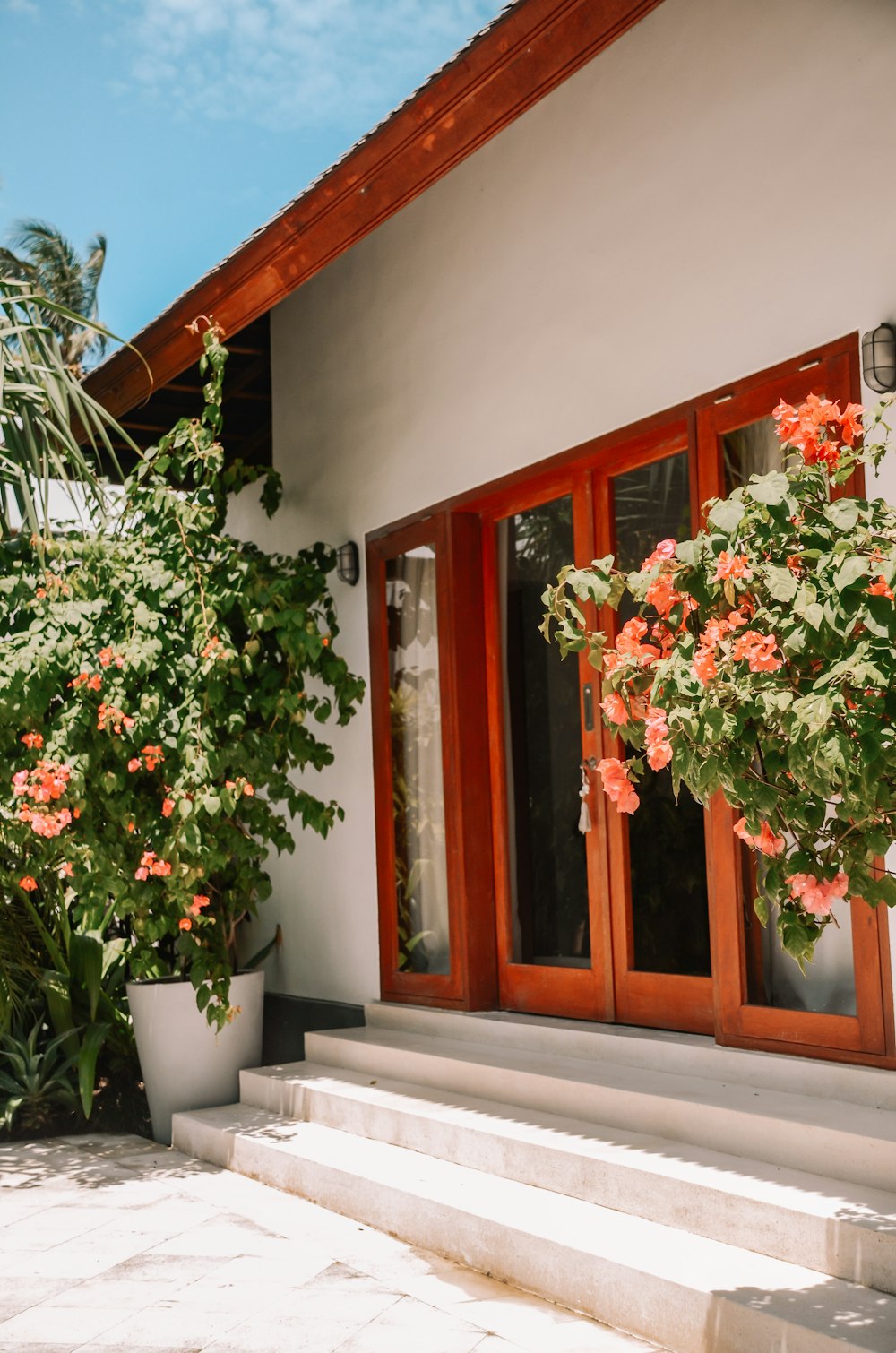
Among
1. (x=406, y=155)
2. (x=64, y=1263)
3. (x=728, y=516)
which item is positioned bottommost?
(x=64, y=1263)

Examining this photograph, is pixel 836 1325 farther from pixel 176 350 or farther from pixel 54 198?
pixel 54 198

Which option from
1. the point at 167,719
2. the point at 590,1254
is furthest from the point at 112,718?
the point at 590,1254

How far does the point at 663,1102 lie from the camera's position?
380 centimetres

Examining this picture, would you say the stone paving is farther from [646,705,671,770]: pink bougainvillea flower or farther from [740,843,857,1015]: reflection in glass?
[646,705,671,770]: pink bougainvillea flower

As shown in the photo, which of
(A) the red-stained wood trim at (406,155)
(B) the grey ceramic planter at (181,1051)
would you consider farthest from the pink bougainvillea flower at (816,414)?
(B) the grey ceramic planter at (181,1051)

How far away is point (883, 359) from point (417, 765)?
2.97 m

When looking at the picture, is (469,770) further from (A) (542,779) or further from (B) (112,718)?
(B) (112,718)

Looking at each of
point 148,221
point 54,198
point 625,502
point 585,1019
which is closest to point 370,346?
point 625,502

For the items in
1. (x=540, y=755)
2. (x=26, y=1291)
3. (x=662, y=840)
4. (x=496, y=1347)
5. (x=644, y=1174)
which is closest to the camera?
(x=496, y=1347)

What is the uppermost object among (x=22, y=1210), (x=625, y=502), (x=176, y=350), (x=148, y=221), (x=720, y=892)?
(x=148, y=221)

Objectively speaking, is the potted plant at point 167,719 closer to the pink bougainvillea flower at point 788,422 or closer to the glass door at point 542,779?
the glass door at point 542,779

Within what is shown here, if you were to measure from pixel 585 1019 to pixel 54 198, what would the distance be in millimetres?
35677

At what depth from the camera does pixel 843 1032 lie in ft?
12.2

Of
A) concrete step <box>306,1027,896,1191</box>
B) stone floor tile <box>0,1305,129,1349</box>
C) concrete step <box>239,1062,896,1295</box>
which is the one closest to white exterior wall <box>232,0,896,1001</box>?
concrete step <box>306,1027,896,1191</box>
